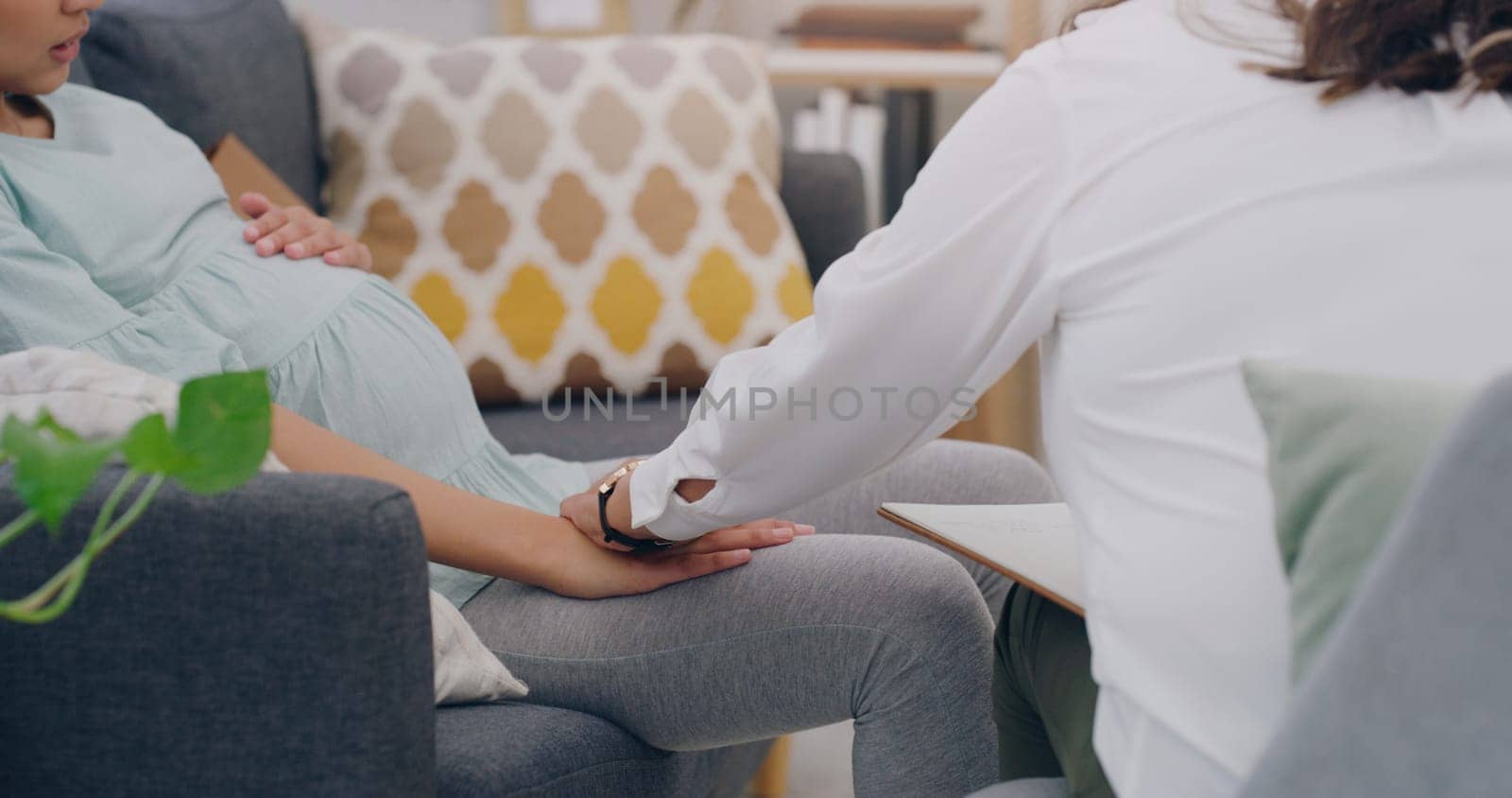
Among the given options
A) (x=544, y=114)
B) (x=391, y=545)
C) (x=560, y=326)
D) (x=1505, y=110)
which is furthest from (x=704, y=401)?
(x=544, y=114)

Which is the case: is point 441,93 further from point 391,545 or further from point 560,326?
point 391,545

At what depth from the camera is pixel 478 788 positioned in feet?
2.68

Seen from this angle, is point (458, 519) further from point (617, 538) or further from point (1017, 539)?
point (1017, 539)

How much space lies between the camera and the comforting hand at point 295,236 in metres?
1.21

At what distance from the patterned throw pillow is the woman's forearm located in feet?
2.65

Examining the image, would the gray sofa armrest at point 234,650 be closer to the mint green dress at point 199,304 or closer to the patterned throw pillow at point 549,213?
the mint green dress at point 199,304

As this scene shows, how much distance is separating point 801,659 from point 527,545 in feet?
0.75

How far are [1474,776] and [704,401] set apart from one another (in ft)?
1.74

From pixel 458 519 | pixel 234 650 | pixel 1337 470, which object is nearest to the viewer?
pixel 1337 470

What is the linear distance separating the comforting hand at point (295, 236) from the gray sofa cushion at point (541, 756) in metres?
0.51

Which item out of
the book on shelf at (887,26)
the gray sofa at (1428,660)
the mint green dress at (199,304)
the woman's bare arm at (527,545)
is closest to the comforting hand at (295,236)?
the mint green dress at (199,304)

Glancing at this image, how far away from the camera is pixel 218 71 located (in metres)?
1.67

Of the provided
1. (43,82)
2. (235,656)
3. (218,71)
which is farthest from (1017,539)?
(218,71)

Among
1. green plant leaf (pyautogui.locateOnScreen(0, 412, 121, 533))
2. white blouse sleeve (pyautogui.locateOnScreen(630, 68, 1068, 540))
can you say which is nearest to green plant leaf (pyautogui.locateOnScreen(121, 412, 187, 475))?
green plant leaf (pyautogui.locateOnScreen(0, 412, 121, 533))
